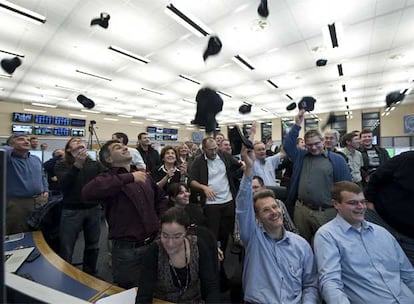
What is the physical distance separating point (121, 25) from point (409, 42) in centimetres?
604

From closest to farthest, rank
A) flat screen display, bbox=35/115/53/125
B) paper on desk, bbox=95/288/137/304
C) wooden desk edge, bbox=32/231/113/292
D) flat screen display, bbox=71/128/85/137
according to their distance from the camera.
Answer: paper on desk, bbox=95/288/137/304 → wooden desk edge, bbox=32/231/113/292 → flat screen display, bbox=35/115/53/125 → flat screen display, bbox=71/128/85/137

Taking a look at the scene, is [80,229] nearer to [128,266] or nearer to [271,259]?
[128,266]

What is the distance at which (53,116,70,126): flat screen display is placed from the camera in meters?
10.8

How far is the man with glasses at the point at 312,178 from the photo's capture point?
2008 mm

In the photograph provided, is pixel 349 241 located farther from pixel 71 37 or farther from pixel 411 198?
pixel 71 37

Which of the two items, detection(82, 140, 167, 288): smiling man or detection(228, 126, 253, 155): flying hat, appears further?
detection(82, 140, 167, 288): smiling man

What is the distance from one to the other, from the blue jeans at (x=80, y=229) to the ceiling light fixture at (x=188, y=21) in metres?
3.17

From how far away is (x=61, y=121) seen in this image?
1104cm

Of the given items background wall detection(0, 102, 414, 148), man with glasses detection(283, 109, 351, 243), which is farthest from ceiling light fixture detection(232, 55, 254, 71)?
man with glasses detection(283, 109, 351, 243)

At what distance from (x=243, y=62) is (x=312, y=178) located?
4.63 metres

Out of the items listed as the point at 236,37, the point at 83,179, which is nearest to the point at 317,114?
the point at 236,37

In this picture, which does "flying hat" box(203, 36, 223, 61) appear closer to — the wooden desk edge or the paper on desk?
the wooden desk edge

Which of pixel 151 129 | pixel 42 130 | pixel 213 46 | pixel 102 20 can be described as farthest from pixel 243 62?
pixel 151 129

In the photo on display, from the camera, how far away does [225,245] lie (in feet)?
8.36
